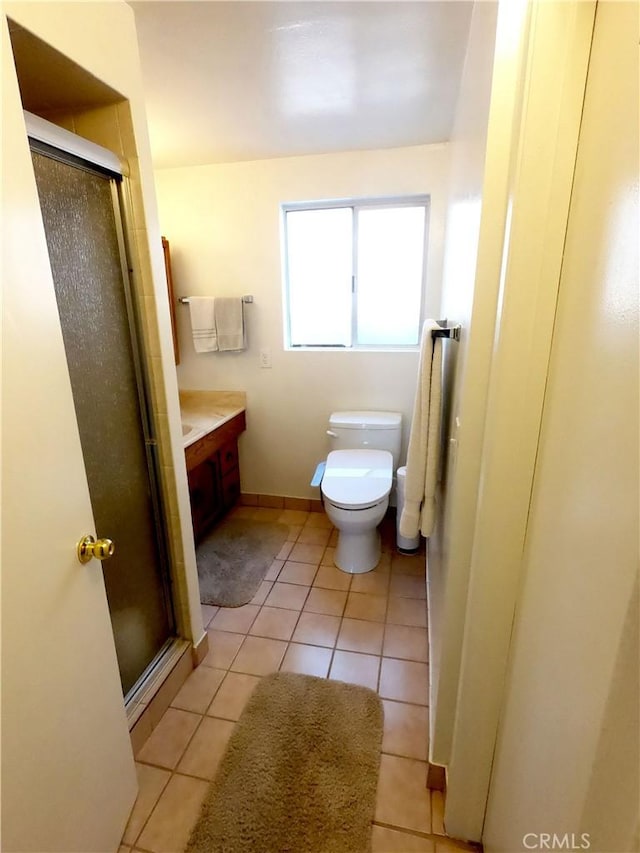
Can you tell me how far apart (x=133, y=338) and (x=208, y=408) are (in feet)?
4.48

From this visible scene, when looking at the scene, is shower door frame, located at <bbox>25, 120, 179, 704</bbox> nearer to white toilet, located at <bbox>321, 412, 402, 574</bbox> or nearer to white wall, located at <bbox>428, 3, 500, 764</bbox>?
white toilet, located at <bbox>321, 412, 402, 574</bbox>

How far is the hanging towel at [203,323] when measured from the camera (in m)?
2.47

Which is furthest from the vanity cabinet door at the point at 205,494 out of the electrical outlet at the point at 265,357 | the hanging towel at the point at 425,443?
the hanging towel at the point at 425,443

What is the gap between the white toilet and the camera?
6.64ft

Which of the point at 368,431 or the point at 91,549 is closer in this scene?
the point at 91,549

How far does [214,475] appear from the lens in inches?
100

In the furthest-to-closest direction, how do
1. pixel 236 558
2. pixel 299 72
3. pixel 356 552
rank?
pixel 236 558, pixel 356 552, pixel 299 72

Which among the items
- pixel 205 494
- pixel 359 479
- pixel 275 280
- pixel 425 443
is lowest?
pixel 205 494

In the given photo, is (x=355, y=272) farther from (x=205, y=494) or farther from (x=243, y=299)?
(x=205, y=494)

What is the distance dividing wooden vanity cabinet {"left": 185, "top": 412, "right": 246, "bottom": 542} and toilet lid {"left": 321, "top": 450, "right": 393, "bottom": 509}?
0.67 meters

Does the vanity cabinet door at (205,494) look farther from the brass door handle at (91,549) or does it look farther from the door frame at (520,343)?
the door frame at (520,343)

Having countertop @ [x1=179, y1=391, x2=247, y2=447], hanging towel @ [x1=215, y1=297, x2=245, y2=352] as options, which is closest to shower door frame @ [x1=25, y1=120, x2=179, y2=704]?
countertop @ [x1=179, y1=391, x2=247, y2=447]

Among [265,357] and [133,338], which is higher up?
[133,338]

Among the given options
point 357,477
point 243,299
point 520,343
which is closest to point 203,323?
point 243,299
